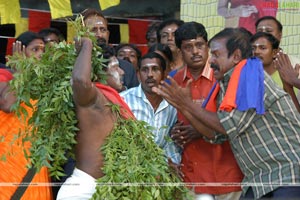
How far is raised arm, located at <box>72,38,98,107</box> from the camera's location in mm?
4625

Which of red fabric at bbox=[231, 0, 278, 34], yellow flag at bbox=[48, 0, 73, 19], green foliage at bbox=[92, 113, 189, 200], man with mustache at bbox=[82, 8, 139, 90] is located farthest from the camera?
yellow flag at bbox=[48, 0, 73, 19]

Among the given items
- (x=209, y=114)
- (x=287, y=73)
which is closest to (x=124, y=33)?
(x=287, y=73)

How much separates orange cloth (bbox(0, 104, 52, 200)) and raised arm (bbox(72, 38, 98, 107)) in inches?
24.5

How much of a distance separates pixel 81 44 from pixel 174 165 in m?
1.02

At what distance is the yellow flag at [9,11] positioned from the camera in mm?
8164

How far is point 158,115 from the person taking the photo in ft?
18.8

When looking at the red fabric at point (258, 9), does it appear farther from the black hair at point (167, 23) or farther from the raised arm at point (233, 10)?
the black hair at point (167, 23)

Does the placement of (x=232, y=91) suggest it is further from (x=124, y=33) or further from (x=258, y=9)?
(x=124, y=33)

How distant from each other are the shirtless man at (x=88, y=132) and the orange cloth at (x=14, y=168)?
437 millimetres

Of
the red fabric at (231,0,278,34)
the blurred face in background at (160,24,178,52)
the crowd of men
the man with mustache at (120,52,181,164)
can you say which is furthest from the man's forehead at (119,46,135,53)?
the man with mustache at (120,52,181,164)

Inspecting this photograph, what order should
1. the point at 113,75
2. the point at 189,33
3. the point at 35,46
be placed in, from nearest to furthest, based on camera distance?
the point at 113,75
the point at 189,33
the point at 35,46

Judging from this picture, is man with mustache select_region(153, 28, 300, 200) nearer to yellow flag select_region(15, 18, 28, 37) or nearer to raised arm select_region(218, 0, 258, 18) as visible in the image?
raised arm select_region(218, 0, 258, 18)

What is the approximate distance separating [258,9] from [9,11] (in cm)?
248

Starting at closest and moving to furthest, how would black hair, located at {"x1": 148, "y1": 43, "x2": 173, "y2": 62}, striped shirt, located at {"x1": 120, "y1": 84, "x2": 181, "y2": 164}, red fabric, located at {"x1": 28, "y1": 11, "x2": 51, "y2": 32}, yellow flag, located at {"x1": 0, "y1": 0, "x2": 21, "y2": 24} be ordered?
striped shirt, located at {"x1": 120, "y1": 84, "x2": 181, "y2": 164}, black hair, located at {"x1": 148, "y1": 43, "x2": 173, "y2": 62}, yellow flag, located at {"x1": 0, "y1": 0, "x2": 21, "y2": 24}, red fabric, located at {"x1": 28, "y1": 11, "x2": 51, "y2": 32}
